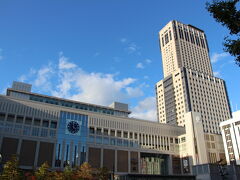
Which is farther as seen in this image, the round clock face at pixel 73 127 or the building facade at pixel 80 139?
the round clock face at pixel 73 127

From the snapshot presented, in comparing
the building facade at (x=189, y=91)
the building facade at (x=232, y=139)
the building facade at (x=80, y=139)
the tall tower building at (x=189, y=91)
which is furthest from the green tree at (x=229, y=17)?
the tall tower building at (x=189, y=91)

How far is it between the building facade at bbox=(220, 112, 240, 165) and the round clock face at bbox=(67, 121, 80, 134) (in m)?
66.9

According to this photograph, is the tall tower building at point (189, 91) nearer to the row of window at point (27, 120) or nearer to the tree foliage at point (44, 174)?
the row of window at point (27, 120)

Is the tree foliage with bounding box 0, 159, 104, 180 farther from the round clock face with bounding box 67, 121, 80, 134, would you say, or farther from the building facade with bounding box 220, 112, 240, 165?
the building facade with bounding box 220, 112, 240, 165

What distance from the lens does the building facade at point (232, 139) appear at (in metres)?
103

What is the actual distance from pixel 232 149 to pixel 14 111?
91733mm

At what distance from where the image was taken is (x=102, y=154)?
92375mm

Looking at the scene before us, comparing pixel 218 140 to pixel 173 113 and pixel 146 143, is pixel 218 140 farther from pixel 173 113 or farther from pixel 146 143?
pixel 173 113

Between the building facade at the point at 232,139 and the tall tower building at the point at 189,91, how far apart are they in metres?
47.9

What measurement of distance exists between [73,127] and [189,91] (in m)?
102

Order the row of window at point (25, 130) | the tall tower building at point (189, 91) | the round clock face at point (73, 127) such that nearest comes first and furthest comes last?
the row of window at point (25, 130) → the round clock face at point (73, 127) → the tall tower building at point (189, 91)

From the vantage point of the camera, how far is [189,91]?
6634 inches

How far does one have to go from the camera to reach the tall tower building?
543 ft

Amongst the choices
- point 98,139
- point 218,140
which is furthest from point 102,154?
point 218,140
